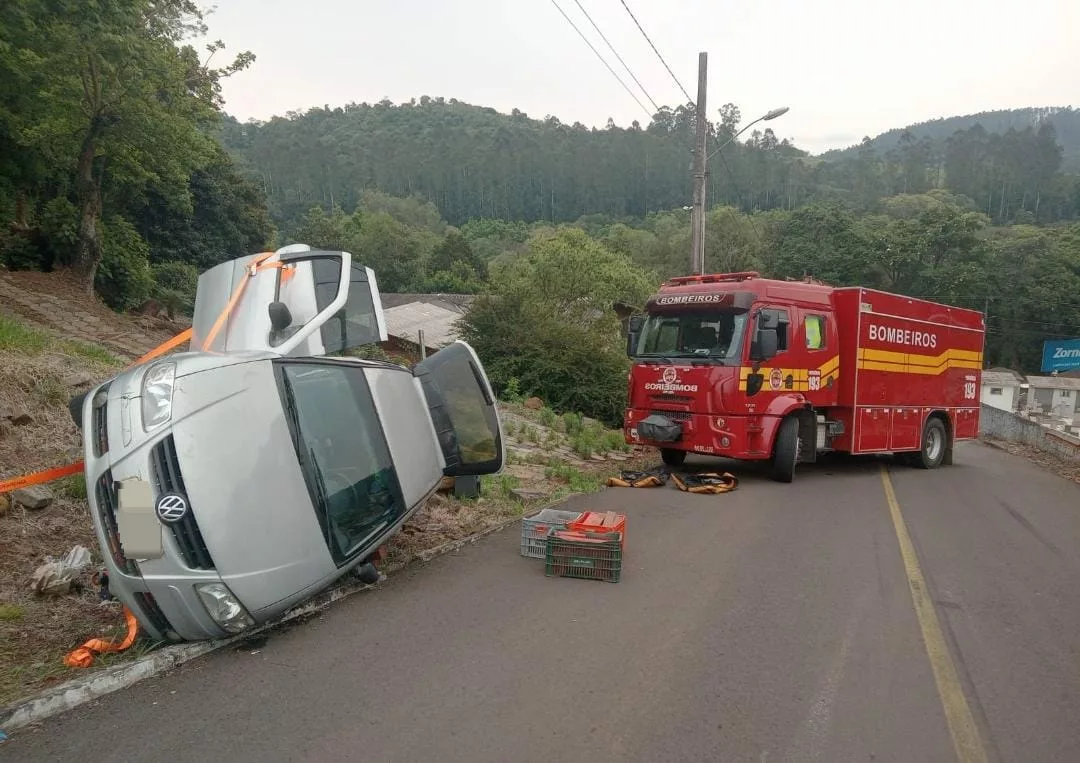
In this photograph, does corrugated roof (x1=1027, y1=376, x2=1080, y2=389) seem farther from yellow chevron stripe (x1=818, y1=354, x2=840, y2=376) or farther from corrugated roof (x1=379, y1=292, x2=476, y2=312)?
yellow chevron stripe (x1=818, y1=354, x2=840, y2=376)

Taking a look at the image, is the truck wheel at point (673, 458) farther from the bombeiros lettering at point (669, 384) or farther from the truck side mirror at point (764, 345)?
the truck side mirror at point (764, 345)

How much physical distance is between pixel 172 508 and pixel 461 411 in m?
2.97

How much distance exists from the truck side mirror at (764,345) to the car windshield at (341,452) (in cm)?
676

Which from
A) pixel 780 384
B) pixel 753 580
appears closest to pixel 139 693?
pixel 753 580

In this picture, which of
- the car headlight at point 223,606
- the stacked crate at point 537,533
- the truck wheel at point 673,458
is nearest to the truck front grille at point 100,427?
the car headlight at point 223,606

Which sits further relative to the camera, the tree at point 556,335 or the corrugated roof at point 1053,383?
the corrugated roof at point 1053,383

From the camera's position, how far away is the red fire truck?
35.4ft

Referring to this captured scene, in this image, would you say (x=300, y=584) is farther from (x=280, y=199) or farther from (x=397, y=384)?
(x=280, y=199)

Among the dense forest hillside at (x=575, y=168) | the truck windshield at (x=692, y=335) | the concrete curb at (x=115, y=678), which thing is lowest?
the concrete curb at (x=115, y=678)

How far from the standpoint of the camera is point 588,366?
2009 centimetres

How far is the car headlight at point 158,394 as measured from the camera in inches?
163

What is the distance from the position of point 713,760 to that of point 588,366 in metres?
16.8

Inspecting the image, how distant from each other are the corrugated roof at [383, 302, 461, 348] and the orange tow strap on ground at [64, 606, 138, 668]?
1999 centimetres

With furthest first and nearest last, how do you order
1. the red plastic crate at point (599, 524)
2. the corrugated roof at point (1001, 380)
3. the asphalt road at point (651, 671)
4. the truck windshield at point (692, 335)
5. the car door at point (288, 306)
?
1. the corrugated roof at point (1001, 380)
2. the truck windshield at point (692, 335)
3. the red plastic crate at point (599, 524)
4. the car door at point (288, 306)
5. the asphalt road at point (651, 671)
